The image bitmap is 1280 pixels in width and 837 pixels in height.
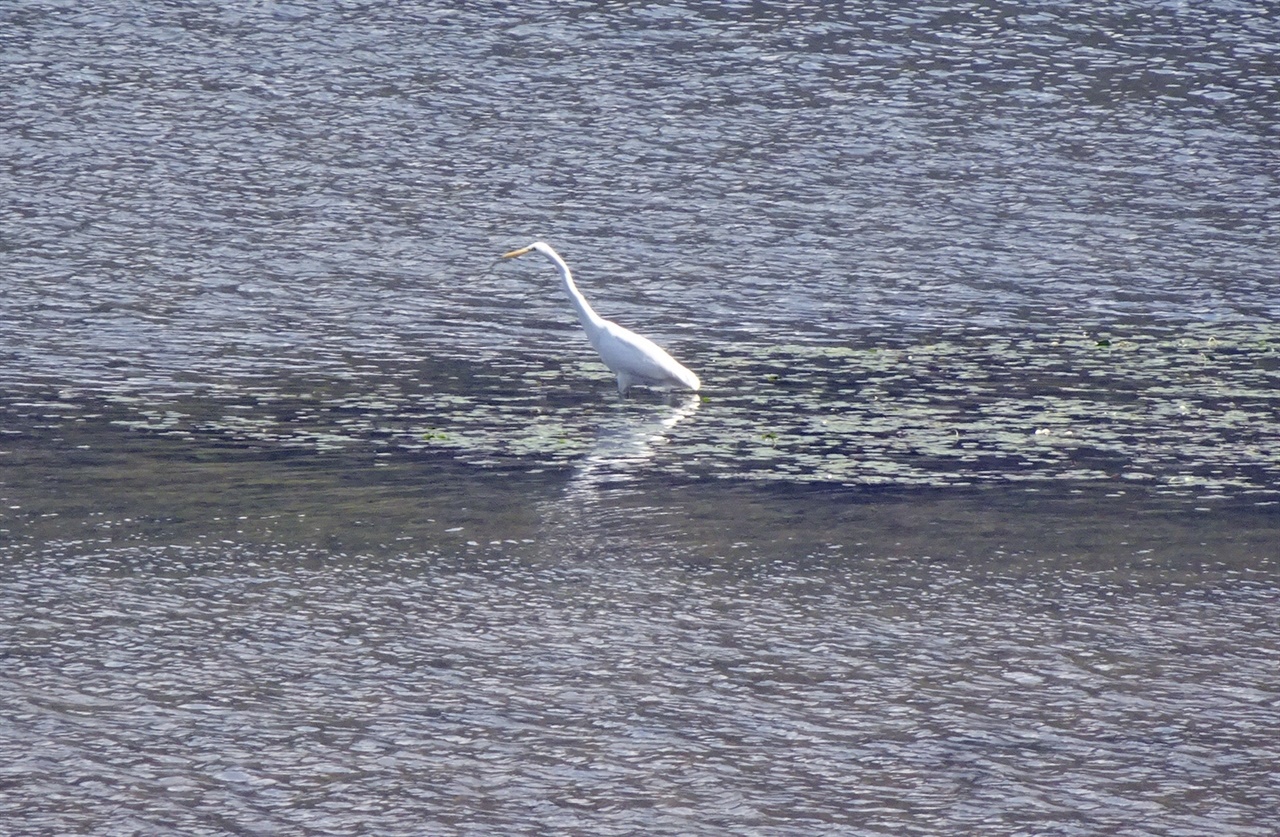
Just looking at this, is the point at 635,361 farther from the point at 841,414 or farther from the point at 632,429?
the point at 841,414

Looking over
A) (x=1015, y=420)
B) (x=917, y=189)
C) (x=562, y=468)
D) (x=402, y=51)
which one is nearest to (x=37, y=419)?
(x=562, y=468)

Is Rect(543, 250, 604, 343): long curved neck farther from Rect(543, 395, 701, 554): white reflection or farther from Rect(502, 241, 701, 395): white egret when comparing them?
Rect(543, 395, 701, 554): white reflection

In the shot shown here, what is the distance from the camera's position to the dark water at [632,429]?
6.92 m

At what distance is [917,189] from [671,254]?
3522 millimetres

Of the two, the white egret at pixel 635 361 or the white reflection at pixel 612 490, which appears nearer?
the white reflection at pixel 612 490

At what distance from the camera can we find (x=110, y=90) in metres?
21.4

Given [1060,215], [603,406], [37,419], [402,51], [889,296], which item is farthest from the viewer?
[402,51]

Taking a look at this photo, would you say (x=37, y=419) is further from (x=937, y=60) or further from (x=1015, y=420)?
(x=937, y=60)

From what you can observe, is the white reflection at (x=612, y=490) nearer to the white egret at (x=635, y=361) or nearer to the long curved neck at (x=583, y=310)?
the white egret at (x=635, y=361)

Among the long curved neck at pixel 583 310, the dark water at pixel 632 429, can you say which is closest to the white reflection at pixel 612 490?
the dark water at pixel 632 429

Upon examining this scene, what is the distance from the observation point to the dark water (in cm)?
692

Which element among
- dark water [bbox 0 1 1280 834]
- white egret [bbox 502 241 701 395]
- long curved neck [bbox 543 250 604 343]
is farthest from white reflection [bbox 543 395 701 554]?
long curved neck [bbox 543 250 604 343]

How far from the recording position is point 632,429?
11883 millimetres

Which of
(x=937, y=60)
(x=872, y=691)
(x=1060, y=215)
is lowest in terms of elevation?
(x=872, y=691)
